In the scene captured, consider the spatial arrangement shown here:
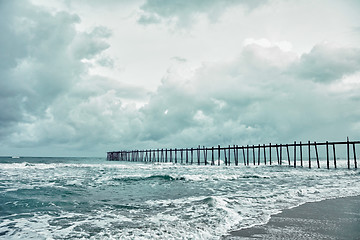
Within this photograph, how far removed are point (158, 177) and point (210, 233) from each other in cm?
1425

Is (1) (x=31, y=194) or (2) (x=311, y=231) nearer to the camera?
(2) (x=311, y=231)

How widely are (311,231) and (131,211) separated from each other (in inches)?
187

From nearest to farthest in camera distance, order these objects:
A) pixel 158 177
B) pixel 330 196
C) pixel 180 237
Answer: pixel 180 237, pixel 330 196, pixel 158 177

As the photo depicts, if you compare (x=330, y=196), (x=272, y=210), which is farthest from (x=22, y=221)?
(x=330, y=196)

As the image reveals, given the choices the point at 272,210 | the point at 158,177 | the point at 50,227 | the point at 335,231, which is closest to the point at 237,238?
the point at 335,231

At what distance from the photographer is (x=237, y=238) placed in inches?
211

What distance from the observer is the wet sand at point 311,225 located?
5.44 m

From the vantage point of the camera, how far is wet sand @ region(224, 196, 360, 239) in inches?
214

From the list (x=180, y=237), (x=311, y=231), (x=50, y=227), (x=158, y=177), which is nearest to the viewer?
(x=180, y=237)

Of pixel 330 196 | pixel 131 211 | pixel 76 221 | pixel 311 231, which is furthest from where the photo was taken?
pixel 330 196

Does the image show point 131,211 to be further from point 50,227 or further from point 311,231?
point 311,231

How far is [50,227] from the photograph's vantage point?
634cm

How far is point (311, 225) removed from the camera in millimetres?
6203

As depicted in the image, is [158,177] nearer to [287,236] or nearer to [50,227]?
[50,227]
